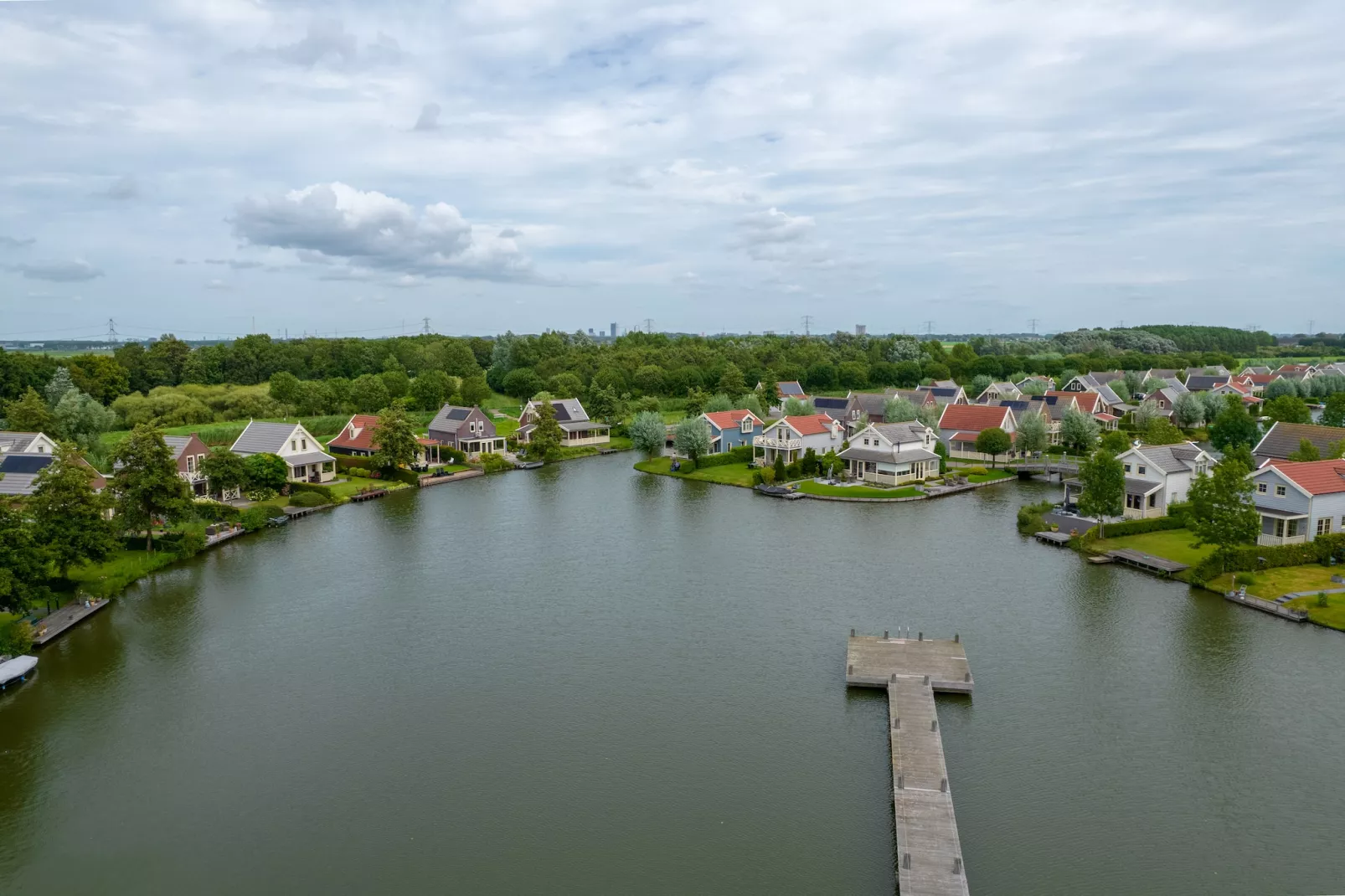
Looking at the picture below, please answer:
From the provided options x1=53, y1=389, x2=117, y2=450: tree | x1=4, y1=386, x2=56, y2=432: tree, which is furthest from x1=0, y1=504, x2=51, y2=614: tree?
x1=4, y1=386, x2=56, y2=432: tree

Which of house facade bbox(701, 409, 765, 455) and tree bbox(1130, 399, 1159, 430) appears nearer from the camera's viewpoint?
house facade bbox(701, 409, 765, 455)

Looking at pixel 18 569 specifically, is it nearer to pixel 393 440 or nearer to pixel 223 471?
pixel 223 471

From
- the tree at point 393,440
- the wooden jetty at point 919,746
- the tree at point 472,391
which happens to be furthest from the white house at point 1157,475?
the tree at point 472,391

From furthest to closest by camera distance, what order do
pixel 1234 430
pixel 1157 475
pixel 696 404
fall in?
pixel 696 404
pixel 1234 430
pixel 1157 475

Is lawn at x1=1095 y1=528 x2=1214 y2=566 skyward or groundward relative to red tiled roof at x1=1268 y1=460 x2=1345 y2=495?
groundward

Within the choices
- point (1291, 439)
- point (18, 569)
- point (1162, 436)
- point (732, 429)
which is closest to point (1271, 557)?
point (1291, 439)

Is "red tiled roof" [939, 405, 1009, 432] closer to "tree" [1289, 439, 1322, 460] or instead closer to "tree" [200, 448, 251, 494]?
"tree" [1289, 439, 1322, 460]

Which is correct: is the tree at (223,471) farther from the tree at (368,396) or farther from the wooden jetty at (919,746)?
the tree at (368,396)

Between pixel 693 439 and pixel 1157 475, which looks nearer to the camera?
pixel 1157 475
